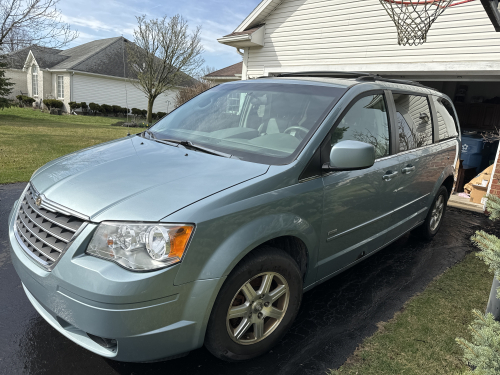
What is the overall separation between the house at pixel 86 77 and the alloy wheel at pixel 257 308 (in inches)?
1143

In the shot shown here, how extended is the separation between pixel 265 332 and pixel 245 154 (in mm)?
1256

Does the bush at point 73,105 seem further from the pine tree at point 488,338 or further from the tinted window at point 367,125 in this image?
the pine tree at point 488,338

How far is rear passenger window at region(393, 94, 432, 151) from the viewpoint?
3717 mm

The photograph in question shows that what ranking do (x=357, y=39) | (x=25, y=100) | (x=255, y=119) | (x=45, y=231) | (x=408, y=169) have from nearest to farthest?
(x=45, y=231)
(x=255, y=119)
(x=408, y=169)
(x=357, y=39)
(x=25, y=100)

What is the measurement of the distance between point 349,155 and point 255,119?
967 mm

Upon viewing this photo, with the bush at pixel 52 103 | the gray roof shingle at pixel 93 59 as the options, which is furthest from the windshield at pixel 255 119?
the bush at pixel 52 103

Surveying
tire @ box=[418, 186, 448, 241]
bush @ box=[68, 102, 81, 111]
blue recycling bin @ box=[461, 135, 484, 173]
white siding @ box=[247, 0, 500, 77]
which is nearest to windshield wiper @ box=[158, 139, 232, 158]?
tire @ box=[418, 186, 448, 241]

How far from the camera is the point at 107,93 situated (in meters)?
32.2

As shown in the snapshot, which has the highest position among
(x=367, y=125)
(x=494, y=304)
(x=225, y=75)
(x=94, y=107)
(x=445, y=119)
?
(x=225, y=75)

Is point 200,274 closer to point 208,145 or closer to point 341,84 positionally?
point 208,145

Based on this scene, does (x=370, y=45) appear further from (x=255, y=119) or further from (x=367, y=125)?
(x=255, y=119)

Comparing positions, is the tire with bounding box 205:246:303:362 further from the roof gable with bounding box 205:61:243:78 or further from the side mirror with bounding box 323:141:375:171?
the roof gable with bounding box 205:61:243:78

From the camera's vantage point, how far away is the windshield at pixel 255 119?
2811mm

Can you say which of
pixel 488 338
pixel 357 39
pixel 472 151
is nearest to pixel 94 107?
pixel 357 39
